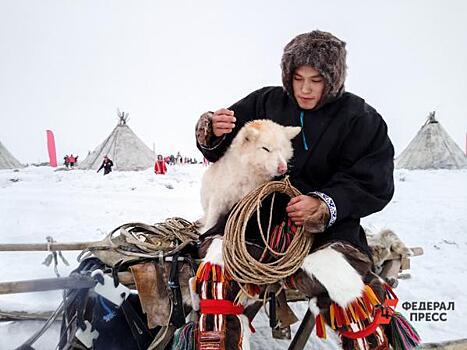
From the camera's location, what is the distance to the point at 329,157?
1.81 m

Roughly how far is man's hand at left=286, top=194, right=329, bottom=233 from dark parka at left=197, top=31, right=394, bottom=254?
0.08 m

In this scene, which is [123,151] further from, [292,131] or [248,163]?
[292,131]

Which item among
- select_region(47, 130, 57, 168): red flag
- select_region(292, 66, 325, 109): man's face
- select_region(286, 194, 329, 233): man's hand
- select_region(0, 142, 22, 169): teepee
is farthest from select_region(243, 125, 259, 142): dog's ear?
select_region(47, 130, 57, 168): red flag

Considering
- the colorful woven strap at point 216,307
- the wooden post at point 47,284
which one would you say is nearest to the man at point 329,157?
the colorful woven strap at point 216,307

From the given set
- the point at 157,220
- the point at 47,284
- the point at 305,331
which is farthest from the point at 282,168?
the point at 157,220

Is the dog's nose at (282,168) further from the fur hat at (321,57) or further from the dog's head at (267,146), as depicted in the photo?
the fur hat at (321,57)

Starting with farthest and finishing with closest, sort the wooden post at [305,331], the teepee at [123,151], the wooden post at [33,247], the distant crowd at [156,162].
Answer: the teepee at [123,151]
the distant crowd at [156,162]
the wooden post at [33,247]
the wooden post at [305,331]

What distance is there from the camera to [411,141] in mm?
17969

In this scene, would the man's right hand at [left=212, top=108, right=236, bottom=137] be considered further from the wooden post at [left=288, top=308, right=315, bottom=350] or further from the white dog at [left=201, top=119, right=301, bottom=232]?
the wooden post at [left=288, top=308, right=315, bottom=350]

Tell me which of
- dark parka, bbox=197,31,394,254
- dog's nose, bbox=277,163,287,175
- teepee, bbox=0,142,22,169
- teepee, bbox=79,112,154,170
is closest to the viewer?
dark parka, bbox=197,31,394,254

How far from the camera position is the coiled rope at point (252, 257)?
146 cm

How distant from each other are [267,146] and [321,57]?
0.56 m

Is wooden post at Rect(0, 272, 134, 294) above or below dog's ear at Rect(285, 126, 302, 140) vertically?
below

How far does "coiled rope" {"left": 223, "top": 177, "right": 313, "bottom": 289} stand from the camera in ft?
4.80
